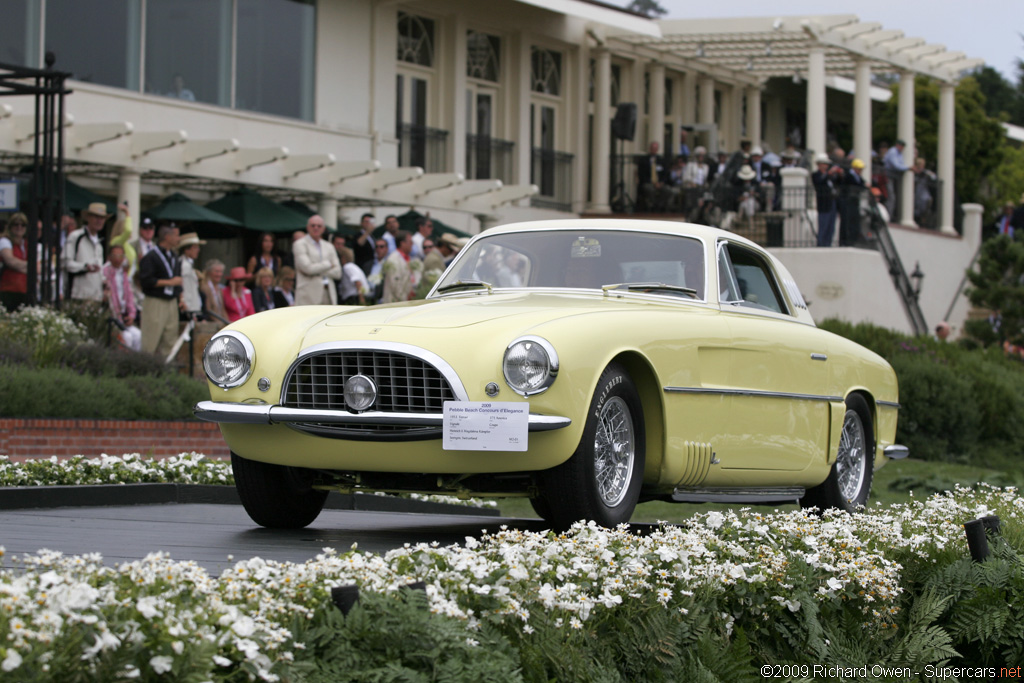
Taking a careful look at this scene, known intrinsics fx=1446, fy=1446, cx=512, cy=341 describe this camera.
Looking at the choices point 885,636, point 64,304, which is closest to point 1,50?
point 64,304

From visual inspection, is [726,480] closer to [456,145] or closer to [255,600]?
[255,600]

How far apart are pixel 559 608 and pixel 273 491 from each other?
281 cm

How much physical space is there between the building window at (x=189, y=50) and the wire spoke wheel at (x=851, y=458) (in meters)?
15.6

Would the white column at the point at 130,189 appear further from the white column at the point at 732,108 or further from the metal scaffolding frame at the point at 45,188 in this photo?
the white column at the point at 732,108

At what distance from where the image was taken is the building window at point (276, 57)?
2408cm

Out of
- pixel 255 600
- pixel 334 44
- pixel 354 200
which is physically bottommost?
pixel 255 600

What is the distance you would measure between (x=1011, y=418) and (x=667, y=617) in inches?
581

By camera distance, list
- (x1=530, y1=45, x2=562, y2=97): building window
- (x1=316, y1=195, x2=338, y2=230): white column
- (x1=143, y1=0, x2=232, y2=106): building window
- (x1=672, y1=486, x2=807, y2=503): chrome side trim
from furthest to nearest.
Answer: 1. (x1=530, y1=45, x2=562, y2=97): building window
2. (x1=316, y1=195, x2=338, y2=230): white column
3. (x1=143, y1=0, x2=232, y2=106): building window
4. (x1=672, y1=486, x2=807, y2=503): chrome side trim

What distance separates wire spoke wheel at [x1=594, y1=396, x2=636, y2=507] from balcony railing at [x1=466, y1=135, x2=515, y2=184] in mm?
23386

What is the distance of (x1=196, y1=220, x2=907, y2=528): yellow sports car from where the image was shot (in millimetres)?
6352

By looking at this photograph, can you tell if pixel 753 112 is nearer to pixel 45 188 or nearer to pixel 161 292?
pixel 161 292

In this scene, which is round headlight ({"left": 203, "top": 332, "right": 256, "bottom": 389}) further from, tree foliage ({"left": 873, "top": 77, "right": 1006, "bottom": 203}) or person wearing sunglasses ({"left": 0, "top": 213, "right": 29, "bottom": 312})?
tree foliage ({"left": 873, "top": 77, "right": 1006, "bottom": 203})

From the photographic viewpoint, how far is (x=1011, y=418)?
1856cm

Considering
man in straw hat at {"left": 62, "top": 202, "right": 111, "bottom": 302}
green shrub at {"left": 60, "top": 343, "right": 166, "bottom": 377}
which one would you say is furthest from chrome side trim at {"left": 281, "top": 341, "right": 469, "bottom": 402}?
man in straw hat at {"left": 62, "top": 202, "right": 111, "bottom": 302}
